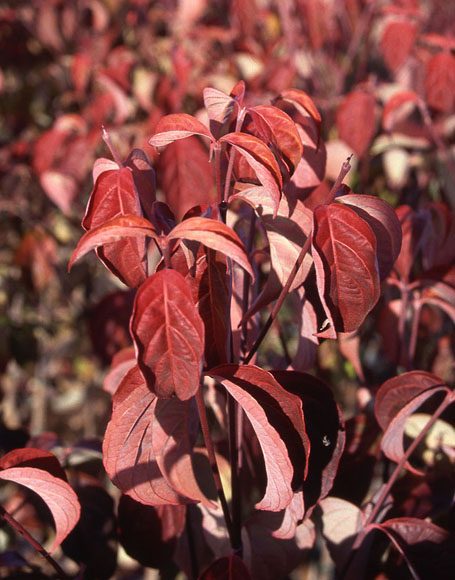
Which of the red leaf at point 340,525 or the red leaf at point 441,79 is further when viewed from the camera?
the red leaf at point 441,79

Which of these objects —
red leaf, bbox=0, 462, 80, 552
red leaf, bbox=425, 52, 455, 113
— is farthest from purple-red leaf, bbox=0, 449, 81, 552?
red leaf, bbox=425, 52, 455, 113

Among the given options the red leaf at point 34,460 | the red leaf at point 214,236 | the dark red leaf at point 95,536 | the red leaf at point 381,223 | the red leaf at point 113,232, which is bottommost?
the dark red leaf at point 95,536

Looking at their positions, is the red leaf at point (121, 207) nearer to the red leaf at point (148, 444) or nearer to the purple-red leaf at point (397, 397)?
the red leaf at point (148, 444)

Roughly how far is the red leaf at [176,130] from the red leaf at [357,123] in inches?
37.2

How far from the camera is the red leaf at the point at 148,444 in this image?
82 cm

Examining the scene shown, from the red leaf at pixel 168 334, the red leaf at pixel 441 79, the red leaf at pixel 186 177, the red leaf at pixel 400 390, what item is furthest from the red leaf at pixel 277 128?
the red leaf at pixel 441 79

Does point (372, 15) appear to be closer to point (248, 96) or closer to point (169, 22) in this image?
point (248, 96)

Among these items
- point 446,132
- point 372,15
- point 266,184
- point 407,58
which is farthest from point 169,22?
point 266,184

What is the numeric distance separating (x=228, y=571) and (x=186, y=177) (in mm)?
823

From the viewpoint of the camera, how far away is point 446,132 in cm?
210

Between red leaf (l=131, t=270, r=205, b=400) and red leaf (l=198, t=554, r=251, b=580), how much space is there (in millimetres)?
283

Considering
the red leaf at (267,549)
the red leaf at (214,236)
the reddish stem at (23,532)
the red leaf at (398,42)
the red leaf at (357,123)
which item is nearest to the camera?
the red leaf at (214,236)

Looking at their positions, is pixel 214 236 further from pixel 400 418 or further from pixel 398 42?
pixel 398 42

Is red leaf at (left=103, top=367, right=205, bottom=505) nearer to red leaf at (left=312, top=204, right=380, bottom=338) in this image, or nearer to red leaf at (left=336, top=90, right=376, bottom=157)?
red leaf at (left=312, top=204, right=380, bottom=338)
